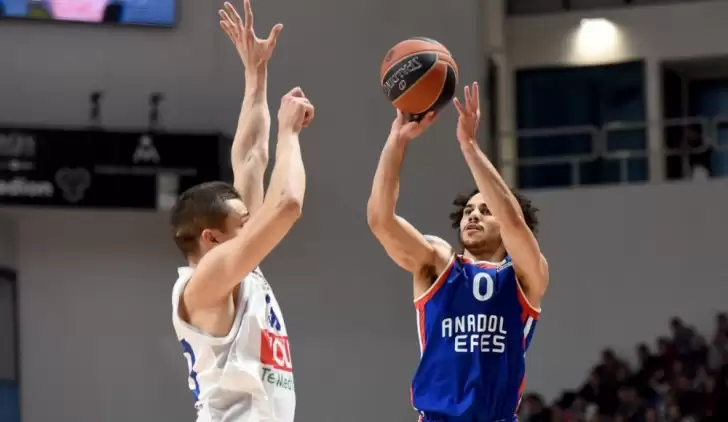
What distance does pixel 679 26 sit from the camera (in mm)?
14602

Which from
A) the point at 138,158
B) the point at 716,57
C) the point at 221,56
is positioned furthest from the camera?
the point at 716,57

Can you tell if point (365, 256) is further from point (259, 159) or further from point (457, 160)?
point (259, 159)

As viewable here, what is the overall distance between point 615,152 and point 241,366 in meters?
10.9

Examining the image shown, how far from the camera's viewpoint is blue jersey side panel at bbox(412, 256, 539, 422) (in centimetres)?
514

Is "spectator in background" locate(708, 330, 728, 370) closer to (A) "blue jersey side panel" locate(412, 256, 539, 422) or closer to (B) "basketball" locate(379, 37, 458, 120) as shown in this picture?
(A) "blue jersey side panel" locate(412, 256, 539, 422)

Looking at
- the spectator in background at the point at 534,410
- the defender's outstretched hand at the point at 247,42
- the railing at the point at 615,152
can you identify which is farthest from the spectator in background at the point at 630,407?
the defender's outstretched hand at the point at 247,42

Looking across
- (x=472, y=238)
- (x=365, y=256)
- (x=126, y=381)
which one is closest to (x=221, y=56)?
(x=365, y=256)

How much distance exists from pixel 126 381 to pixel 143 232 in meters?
1.47

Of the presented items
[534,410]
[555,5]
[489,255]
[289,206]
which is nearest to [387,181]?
[489,255]

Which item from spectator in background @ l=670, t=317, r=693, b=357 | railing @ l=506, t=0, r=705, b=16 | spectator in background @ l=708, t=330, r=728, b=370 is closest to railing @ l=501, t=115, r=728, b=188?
railing @ l=506, t=0, r=705, b=16

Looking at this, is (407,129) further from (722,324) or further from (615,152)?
(615,152)

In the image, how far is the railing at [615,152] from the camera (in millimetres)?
14180

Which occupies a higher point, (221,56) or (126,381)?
(221,56)

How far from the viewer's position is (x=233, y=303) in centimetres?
427
